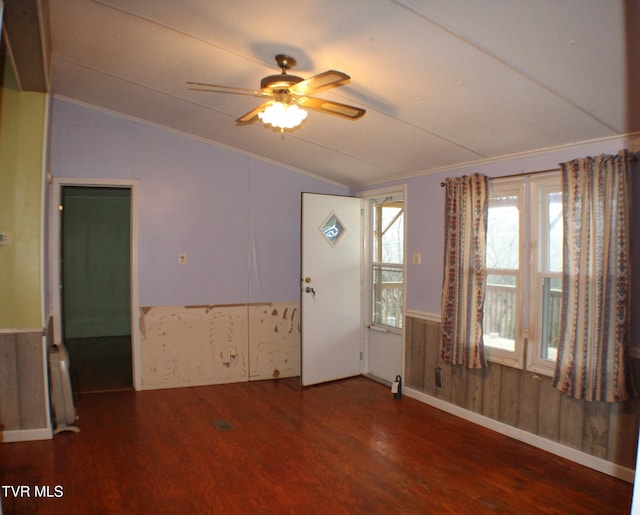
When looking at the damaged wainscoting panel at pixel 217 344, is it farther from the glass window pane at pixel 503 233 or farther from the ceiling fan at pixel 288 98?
the ceiling fan at pixel 288 98

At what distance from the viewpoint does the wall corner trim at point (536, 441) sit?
2756 millimetres

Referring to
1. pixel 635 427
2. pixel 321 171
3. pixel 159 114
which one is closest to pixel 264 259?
pixel 321 171

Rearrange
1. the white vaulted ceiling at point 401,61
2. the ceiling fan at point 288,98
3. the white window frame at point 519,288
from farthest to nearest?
1. the white window frame at point 519,288
2. the ceiling fan at point 288,98
3. the white vaulted ceiling at point 401,61

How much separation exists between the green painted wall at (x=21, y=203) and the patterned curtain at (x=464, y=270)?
3270mm

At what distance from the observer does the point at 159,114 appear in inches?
159

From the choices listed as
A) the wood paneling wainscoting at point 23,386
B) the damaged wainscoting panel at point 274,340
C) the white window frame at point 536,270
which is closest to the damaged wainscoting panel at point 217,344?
the damaged wainscoting panel at point 274,340

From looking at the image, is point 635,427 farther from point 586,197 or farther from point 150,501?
point 150,501

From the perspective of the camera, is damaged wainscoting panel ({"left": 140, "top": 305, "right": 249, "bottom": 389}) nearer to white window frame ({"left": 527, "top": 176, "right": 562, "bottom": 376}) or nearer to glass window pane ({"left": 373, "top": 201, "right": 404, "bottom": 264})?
glass window pane ({"left": 373, "top": 201, "right": 404, "bottom": 264})

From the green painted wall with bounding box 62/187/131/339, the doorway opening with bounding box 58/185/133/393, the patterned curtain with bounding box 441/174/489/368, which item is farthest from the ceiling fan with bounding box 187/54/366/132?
the green painted wall with bounding box 62/187/131/339

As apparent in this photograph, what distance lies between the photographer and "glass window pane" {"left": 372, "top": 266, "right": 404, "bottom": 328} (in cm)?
474

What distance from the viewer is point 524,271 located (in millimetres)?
3281

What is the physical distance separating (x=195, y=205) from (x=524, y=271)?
3266mm

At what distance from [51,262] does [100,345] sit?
262 cm

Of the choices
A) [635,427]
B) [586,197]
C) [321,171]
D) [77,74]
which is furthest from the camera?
[321,171]
